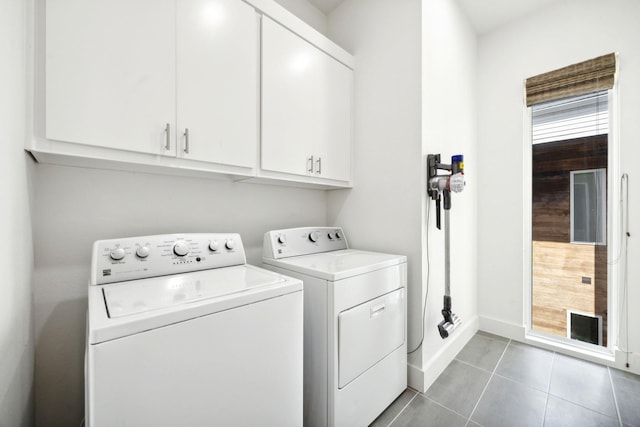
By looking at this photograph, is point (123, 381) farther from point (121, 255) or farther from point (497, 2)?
point (497, 2)

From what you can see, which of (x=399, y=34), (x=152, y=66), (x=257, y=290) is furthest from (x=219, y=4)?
(x=257, y=290)

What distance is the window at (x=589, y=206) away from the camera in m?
1.92

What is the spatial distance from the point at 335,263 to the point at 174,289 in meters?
0.78

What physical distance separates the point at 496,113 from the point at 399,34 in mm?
1292

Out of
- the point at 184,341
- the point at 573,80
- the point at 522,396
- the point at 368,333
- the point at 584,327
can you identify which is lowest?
the point at 522,396

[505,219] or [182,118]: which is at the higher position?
[182,118]

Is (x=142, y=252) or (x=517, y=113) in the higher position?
(x=517, y=113)

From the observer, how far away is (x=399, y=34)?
1.70 meters

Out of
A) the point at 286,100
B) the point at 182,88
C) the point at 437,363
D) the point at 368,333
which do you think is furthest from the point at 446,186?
the point at 182,88

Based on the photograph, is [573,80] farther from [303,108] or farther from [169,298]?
[169,298]

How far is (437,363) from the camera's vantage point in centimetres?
173

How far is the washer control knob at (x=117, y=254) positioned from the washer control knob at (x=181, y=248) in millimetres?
189

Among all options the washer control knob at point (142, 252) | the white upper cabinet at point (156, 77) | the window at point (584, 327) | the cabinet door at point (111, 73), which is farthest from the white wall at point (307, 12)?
the window at point (584, 327)

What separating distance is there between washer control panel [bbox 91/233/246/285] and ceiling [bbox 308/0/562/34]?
2013mm
